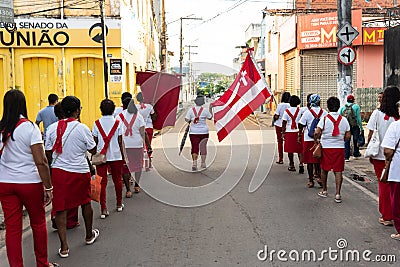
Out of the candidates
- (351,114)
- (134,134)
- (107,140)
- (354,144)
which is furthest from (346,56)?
(107,140)

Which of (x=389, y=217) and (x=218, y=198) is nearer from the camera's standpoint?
(x=389, y=217)

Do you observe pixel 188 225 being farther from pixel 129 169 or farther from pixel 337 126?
pixel 337 126

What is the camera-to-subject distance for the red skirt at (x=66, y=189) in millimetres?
6070

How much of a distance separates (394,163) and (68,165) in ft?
13.3

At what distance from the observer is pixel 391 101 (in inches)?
275

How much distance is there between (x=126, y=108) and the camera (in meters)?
9.83

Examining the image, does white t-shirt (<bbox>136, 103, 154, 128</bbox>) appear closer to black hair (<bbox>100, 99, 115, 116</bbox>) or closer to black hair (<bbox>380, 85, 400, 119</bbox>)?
black hair (<bbox>100, 99, 115, 116</bbox>)

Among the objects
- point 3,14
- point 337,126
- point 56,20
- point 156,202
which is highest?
point 56,20

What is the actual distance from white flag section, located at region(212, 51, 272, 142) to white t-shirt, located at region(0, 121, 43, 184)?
22.1 ft

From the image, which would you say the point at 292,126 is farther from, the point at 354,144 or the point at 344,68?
the point at 344,68

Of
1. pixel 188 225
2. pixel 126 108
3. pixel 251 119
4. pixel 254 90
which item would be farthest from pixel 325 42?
pixel 188 225

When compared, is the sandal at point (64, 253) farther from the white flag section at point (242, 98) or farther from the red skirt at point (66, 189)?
the white flag section at point (242, 98)

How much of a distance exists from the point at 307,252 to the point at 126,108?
5031 millimetres

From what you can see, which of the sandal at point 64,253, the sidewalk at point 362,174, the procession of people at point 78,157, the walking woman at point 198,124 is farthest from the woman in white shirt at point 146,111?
the sandal at point 64,253
